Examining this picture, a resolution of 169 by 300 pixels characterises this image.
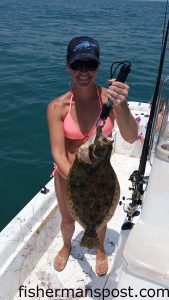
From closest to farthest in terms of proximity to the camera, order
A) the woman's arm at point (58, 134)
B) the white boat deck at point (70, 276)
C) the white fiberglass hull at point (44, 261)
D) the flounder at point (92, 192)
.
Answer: the flounder at point (92, 192) < the woman's arm at point (58, 134) < the white fiberglass hull at point (44, 261) < the white boat deck at point (70, 276)

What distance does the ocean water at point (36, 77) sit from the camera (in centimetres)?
753

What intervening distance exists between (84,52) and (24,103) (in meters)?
9.00

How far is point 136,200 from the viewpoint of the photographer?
3.40m

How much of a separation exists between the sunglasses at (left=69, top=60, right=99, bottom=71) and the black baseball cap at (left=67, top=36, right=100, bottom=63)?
0.03 meters

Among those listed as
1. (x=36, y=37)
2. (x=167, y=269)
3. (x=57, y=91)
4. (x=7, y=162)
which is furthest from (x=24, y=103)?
(x=36, y=37)

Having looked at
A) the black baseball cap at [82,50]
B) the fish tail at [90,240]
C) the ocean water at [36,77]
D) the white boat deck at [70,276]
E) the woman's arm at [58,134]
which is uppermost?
the black baseball cap at [82,50]

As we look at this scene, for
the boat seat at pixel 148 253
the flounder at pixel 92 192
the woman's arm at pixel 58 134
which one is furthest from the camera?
the woman's arm at pixel 58 134

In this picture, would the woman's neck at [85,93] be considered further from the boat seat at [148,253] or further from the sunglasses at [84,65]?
the boat seat at [148,253]

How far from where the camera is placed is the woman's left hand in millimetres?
2369

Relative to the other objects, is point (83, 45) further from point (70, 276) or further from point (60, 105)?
point (70, 276)

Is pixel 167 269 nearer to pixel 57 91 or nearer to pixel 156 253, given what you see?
pixel 156 253

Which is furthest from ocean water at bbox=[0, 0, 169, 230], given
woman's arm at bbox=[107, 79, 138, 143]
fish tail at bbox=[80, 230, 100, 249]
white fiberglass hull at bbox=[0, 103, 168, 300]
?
woman's arm at bbox=[107, 79, 138, 143]

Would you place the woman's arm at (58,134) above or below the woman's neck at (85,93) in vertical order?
below

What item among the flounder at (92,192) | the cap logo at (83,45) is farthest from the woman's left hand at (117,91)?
the cap logo at (83,45)
